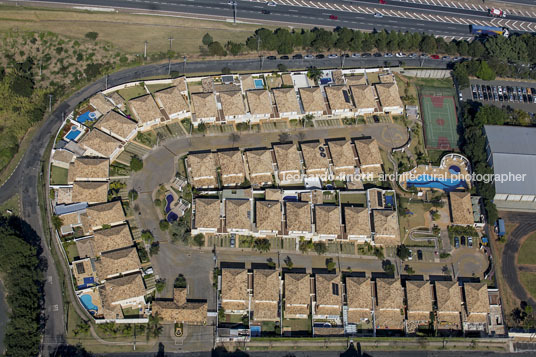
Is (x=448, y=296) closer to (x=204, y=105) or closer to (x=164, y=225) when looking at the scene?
(x=164, y=225)

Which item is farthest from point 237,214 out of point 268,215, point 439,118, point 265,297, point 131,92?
point 439,118

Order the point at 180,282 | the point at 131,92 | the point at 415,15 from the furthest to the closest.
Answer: the point at 415,15, the point at 131,92, the point at 180,282

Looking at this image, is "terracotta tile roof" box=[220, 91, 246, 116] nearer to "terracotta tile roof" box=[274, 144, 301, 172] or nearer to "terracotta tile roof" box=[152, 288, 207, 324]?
"terracotta tile roof" box=[274, 144, 301, 172]

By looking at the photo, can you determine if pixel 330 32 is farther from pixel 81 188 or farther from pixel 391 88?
pixel 81 188

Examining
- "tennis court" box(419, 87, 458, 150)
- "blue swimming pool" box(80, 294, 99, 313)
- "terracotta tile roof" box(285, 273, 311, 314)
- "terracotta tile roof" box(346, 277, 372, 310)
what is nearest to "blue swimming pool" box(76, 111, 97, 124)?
"blue swimming pool" box(80, 294, 99, 313)

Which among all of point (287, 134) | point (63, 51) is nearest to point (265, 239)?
point (287, 134)

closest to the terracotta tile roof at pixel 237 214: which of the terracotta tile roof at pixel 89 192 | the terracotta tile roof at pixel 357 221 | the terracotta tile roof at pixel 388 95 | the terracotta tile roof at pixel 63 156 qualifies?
the terracotta tile roof at pixel 357 221
